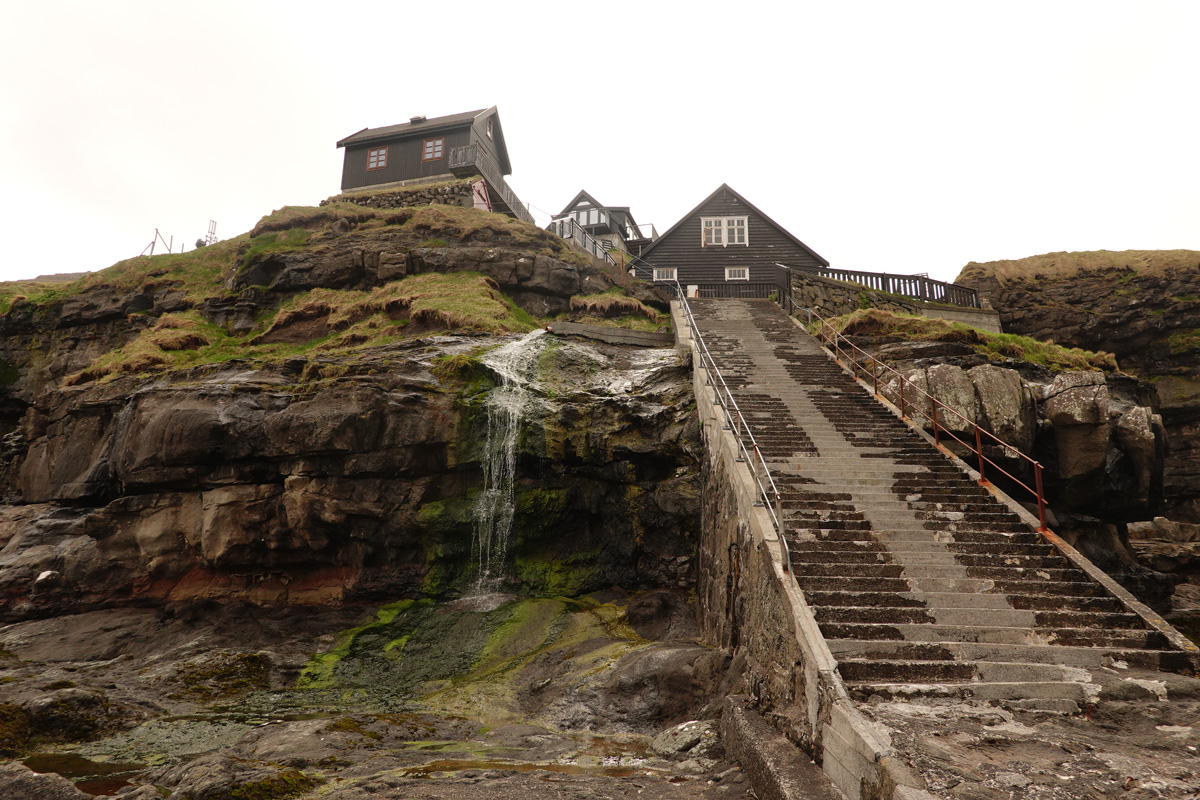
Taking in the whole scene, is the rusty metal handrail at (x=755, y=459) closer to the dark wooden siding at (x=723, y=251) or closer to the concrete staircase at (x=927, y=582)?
the concrete staircase at (x=927, y=582)

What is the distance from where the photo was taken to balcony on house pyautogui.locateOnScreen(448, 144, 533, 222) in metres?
33.7

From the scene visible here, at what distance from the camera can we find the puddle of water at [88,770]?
7961mm

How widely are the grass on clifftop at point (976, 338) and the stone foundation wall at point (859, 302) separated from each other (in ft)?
19.0

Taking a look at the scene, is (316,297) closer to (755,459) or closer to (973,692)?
(755,459)

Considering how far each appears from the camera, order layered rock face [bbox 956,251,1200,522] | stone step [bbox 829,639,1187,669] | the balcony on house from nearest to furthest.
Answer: stone step [bbox 829,639,1187,669], layered rock face [bbox 956,251,1200,522], the balcony on house

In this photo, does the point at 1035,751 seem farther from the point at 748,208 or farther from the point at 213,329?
the point at 748,208

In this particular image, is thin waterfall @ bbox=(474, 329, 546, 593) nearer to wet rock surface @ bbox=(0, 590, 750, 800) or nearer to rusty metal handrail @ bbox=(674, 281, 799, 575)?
wet rock surface @ bbox=(0, 590, 750, 800)

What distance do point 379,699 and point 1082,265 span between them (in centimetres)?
3577

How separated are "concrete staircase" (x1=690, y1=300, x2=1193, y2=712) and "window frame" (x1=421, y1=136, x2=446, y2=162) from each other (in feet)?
94.1

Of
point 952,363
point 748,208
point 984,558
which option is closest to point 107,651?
point 984,558

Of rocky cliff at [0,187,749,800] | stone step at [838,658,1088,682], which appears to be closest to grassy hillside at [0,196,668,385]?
rocky cliff at [0,187,749,800]

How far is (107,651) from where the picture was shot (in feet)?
45.8

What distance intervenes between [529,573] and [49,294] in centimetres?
2645

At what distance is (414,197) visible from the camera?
33.5 meters
